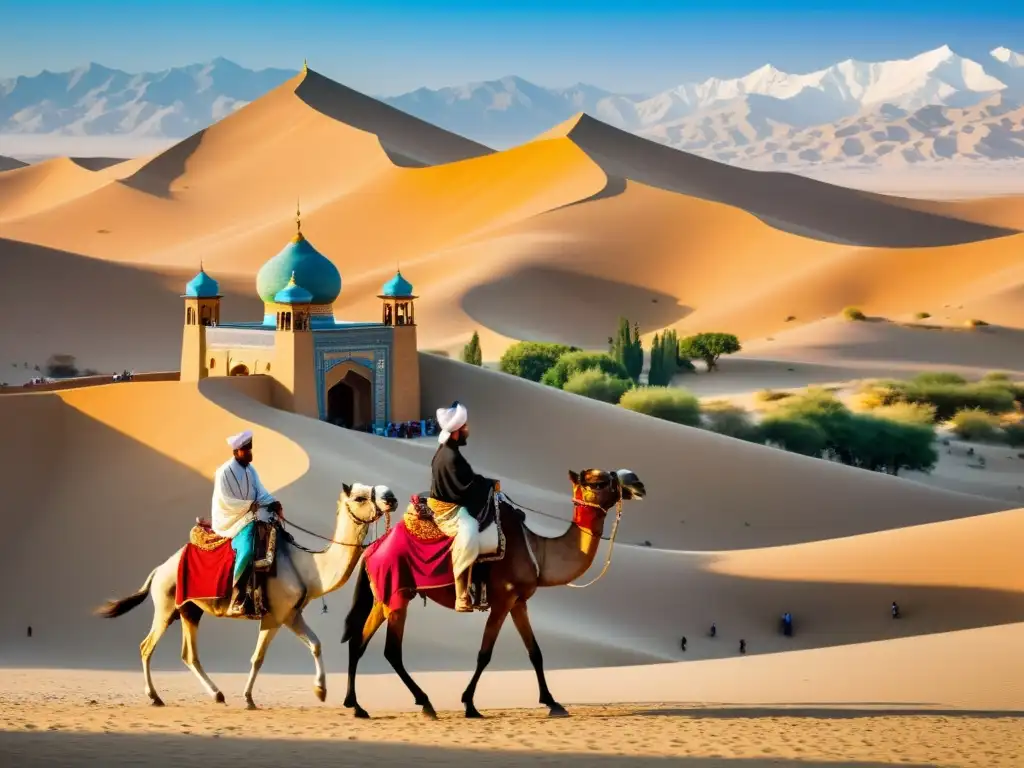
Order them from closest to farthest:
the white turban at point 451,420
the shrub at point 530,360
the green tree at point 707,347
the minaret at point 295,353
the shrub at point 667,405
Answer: the white turban at point 451,420 < the minaret at point 295,353 < the shrub at point 667,405 < the shrub at point 530,360 < the green tree at point 707,347

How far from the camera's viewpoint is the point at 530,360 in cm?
6656

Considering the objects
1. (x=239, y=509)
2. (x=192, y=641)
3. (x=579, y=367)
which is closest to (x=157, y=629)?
(x=192, y=641)

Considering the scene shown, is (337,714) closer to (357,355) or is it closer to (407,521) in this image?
(407,521)

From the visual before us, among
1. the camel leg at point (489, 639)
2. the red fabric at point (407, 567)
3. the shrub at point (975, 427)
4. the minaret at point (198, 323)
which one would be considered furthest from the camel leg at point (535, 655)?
the shrub at point (975, 427)

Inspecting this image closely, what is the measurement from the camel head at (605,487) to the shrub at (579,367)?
155 feet

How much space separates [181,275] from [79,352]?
39.1 ft

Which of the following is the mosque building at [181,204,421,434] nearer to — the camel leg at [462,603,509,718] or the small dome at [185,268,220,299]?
the small dome at [185,268,220,299]

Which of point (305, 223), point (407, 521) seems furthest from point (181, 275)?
point (407, 521)

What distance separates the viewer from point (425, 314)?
268ft

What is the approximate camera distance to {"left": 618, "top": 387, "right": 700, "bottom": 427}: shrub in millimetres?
51656

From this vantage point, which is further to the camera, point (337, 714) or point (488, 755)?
point (337, 714)

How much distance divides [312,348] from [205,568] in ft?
71.0

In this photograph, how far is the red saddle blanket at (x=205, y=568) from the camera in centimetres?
1396

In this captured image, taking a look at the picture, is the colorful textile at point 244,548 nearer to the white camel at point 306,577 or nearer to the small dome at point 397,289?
the white camel at point 306,577
